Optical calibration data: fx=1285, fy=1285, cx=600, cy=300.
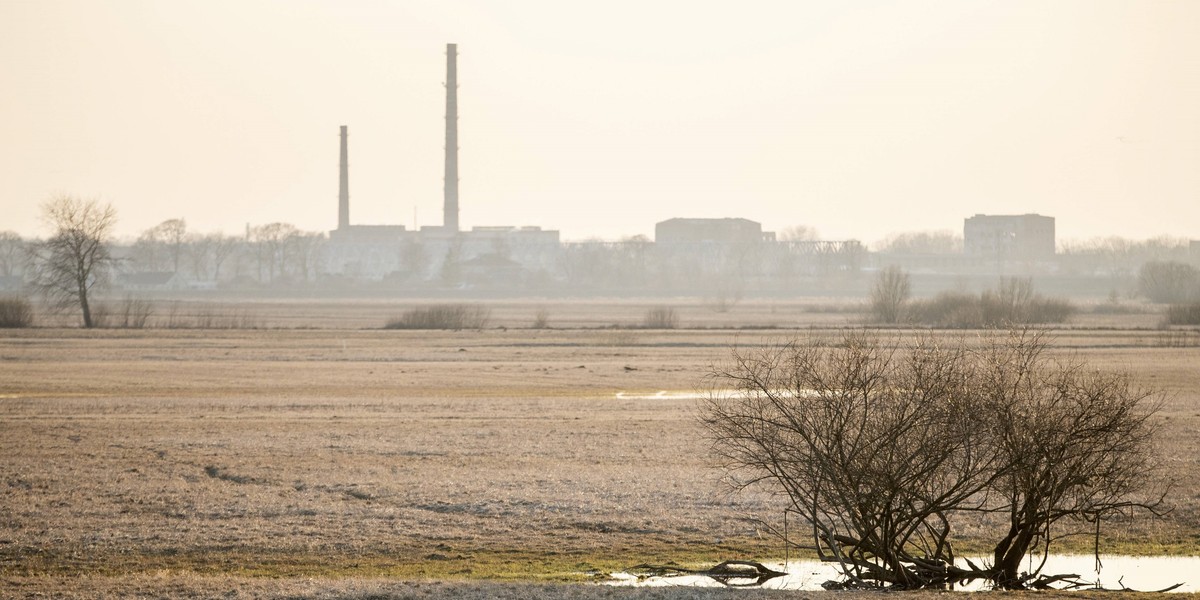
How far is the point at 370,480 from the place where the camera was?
27500 mm

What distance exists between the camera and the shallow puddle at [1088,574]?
1995 centimetres

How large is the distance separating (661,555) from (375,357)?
4077 cm

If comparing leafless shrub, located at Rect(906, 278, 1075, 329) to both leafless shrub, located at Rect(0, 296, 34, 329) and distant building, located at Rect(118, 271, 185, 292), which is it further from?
distant building, located at Rect(118, 271, 185, 292)

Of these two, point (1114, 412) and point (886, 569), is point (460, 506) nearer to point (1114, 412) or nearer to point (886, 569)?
point (886, 569)

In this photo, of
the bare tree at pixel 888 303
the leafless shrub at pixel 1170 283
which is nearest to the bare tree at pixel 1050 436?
the bare tree at pixel 888 303

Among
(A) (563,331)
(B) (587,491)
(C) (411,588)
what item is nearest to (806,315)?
(A) (563,331)

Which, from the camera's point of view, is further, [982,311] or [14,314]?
[982,311]

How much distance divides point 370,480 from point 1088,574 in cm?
1446

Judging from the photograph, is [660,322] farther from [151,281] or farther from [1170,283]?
[151,281]

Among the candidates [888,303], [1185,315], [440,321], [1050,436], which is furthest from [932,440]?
[1185,315]

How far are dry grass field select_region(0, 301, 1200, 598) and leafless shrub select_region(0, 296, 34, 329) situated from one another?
99.3 ft

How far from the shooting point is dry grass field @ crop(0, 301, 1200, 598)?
20594mm

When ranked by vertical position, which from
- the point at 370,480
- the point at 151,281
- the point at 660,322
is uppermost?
the point at 151,281

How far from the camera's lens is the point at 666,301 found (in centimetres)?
16538
